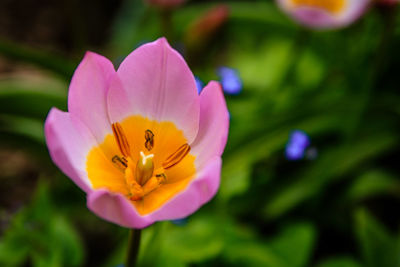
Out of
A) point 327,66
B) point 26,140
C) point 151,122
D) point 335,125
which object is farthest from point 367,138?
point 26,140

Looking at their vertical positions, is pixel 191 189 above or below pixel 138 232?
above

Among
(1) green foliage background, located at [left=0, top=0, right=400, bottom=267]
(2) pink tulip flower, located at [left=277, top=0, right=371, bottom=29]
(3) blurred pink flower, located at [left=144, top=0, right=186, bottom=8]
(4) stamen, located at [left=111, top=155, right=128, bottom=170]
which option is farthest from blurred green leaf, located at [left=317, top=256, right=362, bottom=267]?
(3) blurred pink flower, located at [left=144, top=0, right=186, bottom=8]

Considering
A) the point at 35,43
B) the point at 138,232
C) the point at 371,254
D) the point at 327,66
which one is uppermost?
the point at 138,232

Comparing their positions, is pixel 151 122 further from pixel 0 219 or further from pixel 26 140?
pixel 26 140

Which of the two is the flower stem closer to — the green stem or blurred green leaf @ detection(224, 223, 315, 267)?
blurred green leaf @ detection(224, 223, 315, 267)

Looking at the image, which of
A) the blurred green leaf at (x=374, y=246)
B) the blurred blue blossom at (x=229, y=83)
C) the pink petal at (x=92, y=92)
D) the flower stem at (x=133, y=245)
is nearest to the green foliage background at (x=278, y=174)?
the blurred green leaf at (x=374, y=246)

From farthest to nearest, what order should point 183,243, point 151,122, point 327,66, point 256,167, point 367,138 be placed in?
point 327,66
point 367,138
point 256,167
point 183,243
point 151,122
